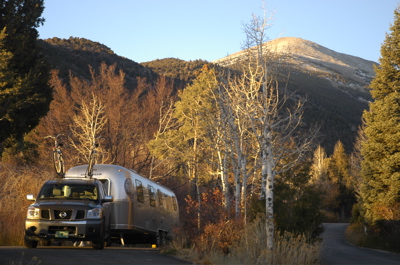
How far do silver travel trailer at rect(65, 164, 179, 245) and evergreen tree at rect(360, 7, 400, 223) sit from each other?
17323 mm

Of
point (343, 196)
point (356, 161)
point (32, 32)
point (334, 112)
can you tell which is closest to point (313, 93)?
point (334, 112)

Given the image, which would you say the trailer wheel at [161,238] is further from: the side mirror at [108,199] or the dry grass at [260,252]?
the side mirror at [108,199]

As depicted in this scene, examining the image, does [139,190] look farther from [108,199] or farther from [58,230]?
[58,230]

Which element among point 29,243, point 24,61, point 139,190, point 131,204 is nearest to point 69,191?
point 29,243

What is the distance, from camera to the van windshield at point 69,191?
776 inches

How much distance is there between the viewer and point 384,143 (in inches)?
1586

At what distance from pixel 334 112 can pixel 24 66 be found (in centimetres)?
12780

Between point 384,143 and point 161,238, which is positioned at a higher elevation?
point 384,143

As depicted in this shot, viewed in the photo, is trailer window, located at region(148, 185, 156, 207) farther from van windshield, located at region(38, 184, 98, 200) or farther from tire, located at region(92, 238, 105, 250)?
tire, located at region(92, 238, 105, 250)

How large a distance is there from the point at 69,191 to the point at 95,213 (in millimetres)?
1546

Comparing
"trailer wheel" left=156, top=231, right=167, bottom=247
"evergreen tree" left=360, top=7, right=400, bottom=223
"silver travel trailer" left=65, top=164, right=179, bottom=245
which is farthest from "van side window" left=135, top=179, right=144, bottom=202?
"evergreen tree" left=360, top=7, right=400, bottom=223

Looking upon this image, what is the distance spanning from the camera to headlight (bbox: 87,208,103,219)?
18.8m

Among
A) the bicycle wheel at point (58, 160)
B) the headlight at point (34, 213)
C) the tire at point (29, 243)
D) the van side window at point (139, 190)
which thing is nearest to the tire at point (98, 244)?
the tire at point (29, 243)

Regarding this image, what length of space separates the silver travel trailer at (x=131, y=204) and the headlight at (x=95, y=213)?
313 cm
